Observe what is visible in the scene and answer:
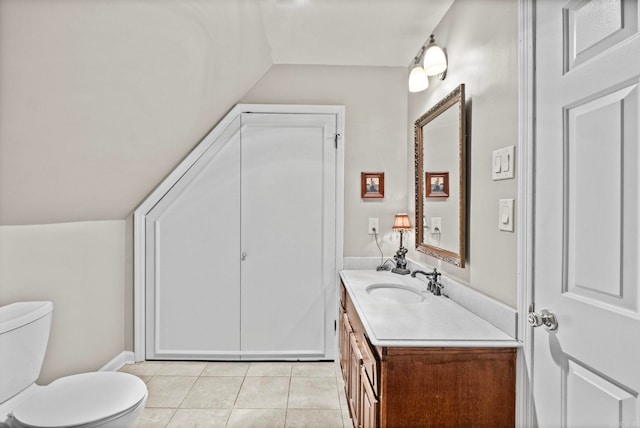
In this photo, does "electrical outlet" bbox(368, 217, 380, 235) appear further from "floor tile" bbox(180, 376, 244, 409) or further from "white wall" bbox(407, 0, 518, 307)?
"floor tile" bbox(180, 376, 244, 409)

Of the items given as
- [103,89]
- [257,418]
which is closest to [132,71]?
[103,89]

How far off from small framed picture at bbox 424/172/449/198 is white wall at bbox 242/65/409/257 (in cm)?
58

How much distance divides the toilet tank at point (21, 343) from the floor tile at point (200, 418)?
75cm

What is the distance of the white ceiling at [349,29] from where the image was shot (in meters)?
2.04

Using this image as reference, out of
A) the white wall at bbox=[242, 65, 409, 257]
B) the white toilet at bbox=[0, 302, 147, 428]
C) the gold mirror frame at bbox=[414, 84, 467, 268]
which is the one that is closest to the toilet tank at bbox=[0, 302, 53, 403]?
the white toilet at bbox=[0, 302, 147, 428]

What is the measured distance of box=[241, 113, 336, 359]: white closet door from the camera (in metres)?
2.78

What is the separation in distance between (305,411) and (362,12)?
90.8 inches

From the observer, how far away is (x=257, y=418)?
2.09m

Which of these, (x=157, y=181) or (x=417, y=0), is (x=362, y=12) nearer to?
(x=417, y=0)

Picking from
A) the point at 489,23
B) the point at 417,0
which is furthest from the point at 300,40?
the point at 489,23

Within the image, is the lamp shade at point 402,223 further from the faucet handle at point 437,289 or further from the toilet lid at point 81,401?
the toilet lid at point 81,401

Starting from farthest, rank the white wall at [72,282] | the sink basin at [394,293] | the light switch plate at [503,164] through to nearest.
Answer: the sink basin at [394,293] → the white wall at [72,282] → the light switch plate at [503,164]

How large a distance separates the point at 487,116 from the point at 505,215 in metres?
0.46

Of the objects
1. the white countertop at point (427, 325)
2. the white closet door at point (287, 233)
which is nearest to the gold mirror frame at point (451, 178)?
the white countertop at point (427, 325)
